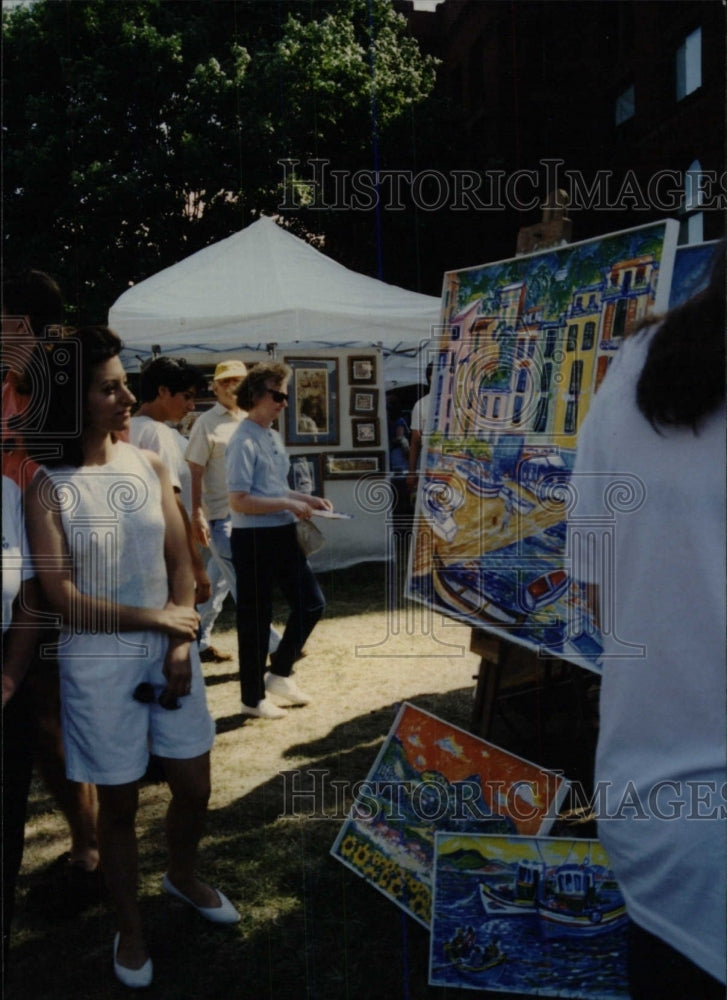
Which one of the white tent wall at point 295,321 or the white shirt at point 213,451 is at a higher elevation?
the white tent wall at point 295,321

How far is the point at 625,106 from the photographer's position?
54.5ft

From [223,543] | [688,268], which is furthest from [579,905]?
[223,543]

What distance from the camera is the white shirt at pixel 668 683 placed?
958mm

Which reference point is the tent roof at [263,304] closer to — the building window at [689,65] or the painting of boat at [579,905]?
the painting of boat at [579,905]

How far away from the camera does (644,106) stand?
1542cm

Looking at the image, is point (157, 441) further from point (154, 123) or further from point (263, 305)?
point (154, 123)

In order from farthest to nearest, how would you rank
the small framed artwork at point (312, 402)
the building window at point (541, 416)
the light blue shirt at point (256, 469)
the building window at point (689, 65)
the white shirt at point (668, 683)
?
the building window at point (689, 65)
the small framed artwork at point (312, 402)
the light blue shirt at point (256, 469)
the building window at point (541, 416)
the white shirt at point (668, 683)

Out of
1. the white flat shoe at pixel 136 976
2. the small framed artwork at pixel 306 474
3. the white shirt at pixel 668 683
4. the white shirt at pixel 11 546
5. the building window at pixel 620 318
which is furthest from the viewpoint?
the small framed artwork at pixel 306 474

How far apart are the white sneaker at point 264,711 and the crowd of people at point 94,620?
1607mm

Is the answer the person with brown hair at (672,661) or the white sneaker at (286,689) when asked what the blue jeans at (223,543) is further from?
the person with brown hair at (672,661)

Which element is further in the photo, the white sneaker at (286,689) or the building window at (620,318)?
the white sneaker at (286,689)

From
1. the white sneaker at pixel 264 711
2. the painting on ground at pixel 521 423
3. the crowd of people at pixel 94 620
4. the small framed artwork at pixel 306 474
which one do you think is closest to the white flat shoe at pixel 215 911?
the crowd of people at pixel 94 620

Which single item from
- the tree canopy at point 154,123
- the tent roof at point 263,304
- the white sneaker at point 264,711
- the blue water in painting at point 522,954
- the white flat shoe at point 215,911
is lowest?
the white flat shoe at point 215,911

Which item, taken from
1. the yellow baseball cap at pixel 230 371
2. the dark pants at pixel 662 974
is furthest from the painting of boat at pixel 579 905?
the yellow baseball cap at pixel 230 371
